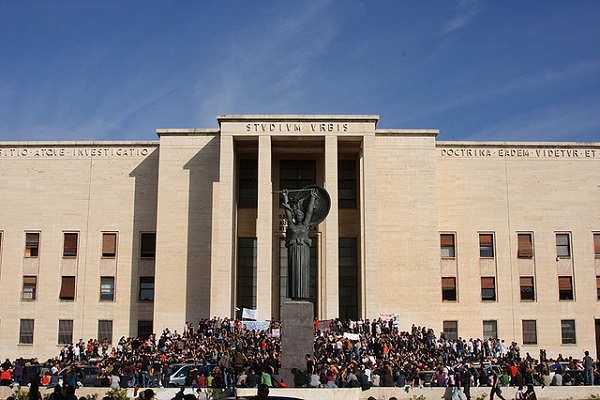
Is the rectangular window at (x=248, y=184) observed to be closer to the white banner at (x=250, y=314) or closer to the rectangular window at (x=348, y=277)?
the rectangular window at (x=348, y=277)

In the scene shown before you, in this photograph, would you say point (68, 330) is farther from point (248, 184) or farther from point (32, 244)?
point (248, 184)

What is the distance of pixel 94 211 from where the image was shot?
4553 cm

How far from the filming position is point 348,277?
44.8 meters

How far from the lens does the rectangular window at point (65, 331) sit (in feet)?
145

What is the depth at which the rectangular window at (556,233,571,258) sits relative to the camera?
45.2 meters

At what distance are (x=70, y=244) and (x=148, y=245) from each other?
4742 mm

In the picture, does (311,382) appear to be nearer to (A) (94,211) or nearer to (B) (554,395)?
(B) (554,395)

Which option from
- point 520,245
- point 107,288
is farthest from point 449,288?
point 107,288

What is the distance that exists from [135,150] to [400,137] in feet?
53.2

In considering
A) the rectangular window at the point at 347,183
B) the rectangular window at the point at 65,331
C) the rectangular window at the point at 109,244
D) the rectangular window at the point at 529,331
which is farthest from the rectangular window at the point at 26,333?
the rectangular window at the point at 529,331

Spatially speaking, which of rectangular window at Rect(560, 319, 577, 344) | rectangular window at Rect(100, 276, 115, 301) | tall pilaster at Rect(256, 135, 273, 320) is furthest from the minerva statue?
rectangular window at Rect(560, 319, 577, 344)

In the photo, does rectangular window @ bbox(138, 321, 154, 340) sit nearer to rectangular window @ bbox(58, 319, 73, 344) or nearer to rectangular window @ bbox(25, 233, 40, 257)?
rectangular window @ bbox(58, 319, 73, 344)

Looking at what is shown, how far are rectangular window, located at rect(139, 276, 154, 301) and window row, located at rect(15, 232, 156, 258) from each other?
1.38 m

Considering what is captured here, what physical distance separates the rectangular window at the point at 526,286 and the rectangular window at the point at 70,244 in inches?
1061
